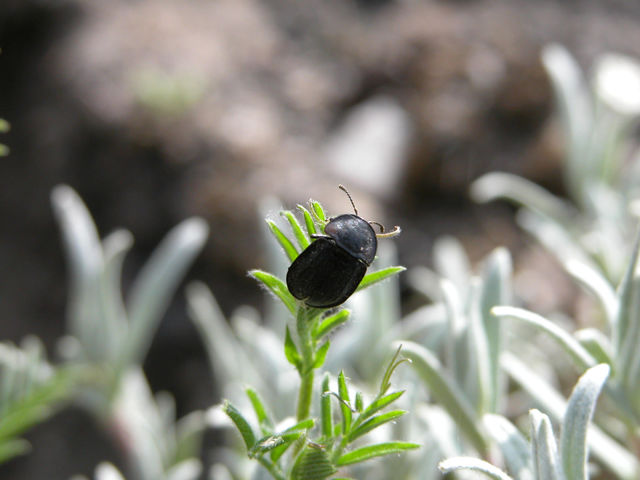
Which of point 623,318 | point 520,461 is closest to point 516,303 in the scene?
point 623,318

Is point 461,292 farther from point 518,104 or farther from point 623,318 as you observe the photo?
point 518,104

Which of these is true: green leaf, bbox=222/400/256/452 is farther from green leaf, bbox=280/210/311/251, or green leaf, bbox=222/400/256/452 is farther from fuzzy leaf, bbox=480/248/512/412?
fuzzy leaf, bbox=480/248/512/412

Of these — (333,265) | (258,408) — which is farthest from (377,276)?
(258,408)

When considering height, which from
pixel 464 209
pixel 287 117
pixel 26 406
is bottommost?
pixel 26 406

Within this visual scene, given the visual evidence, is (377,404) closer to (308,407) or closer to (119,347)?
(308,407)

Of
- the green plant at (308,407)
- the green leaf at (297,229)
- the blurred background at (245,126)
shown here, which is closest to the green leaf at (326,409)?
the green plant at (308,407)
